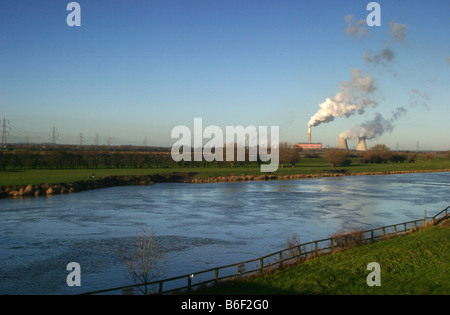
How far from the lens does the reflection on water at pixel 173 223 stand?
1958cm

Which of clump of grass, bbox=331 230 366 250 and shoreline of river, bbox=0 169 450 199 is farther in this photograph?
shoreline of river, bbox=0 169 450 199

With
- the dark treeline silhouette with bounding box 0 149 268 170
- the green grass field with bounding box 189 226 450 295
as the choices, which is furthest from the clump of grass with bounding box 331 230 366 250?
the dark treeline silhouette with bounding box 0 149 268 170

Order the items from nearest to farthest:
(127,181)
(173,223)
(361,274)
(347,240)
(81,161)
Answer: (361,274) < (347,240) < (173,223) < (127,181) < (81,161)

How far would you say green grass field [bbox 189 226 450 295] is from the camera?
1462 cm

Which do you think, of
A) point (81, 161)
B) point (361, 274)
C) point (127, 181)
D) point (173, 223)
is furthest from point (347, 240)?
point (81, 161)

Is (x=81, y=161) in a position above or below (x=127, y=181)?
above

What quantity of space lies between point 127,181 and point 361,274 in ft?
161

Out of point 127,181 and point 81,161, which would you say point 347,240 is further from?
point 81,161

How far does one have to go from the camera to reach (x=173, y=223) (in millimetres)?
31016

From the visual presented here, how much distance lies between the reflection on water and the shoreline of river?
120 inches

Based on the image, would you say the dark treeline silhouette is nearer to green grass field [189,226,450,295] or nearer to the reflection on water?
the reflection on water

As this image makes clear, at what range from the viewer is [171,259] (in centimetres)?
2122

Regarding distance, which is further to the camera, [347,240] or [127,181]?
[127,181]
